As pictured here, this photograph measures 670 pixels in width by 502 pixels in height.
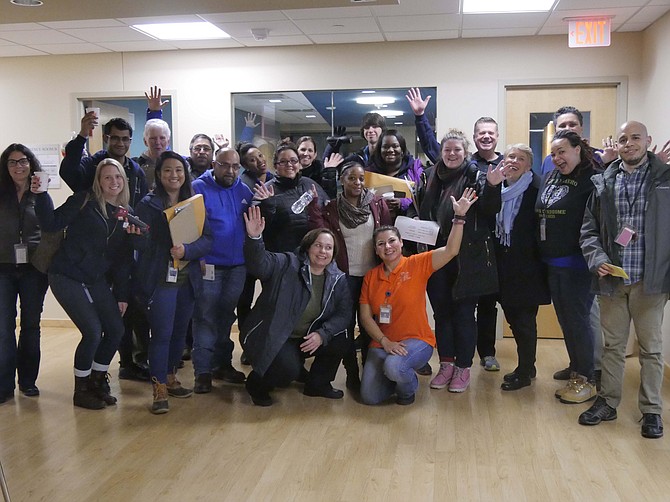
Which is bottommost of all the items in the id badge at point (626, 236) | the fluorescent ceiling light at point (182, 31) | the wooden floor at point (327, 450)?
the wooden floor at point (327, 450)

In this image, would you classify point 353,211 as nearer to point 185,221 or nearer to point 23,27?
point 185,221

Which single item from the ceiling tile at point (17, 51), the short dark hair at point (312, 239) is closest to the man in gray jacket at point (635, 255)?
the short dark hair at point (312, 239)

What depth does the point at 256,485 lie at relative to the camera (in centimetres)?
293

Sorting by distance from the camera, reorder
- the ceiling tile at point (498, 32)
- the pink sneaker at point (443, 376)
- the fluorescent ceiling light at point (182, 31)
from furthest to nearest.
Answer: the ceiling tile at point (498, 32) → the fluorescent ceiling light at point (182, 31) → the pink sneaker at point (443, 376)

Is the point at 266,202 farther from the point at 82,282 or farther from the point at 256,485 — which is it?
the point at 256,485

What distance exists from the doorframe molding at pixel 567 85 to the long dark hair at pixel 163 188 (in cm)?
304

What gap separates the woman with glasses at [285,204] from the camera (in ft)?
13.8

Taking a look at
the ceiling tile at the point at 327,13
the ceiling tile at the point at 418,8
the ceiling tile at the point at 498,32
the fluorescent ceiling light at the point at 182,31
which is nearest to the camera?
the ceiling tile at the point at 418,8

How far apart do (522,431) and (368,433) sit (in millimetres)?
815

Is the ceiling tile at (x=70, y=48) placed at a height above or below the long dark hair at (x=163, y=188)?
above

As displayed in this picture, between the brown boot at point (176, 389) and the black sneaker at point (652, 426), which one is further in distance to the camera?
the brown boot at point (176, 389)

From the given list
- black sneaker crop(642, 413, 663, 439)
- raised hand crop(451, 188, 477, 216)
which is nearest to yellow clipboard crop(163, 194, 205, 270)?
raised hand crop(451, 188, 477, 216)

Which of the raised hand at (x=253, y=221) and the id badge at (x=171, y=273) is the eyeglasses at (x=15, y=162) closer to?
the id badge at (x=171, y=273)

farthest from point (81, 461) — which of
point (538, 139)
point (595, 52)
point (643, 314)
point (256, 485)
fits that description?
point (595, 52)
